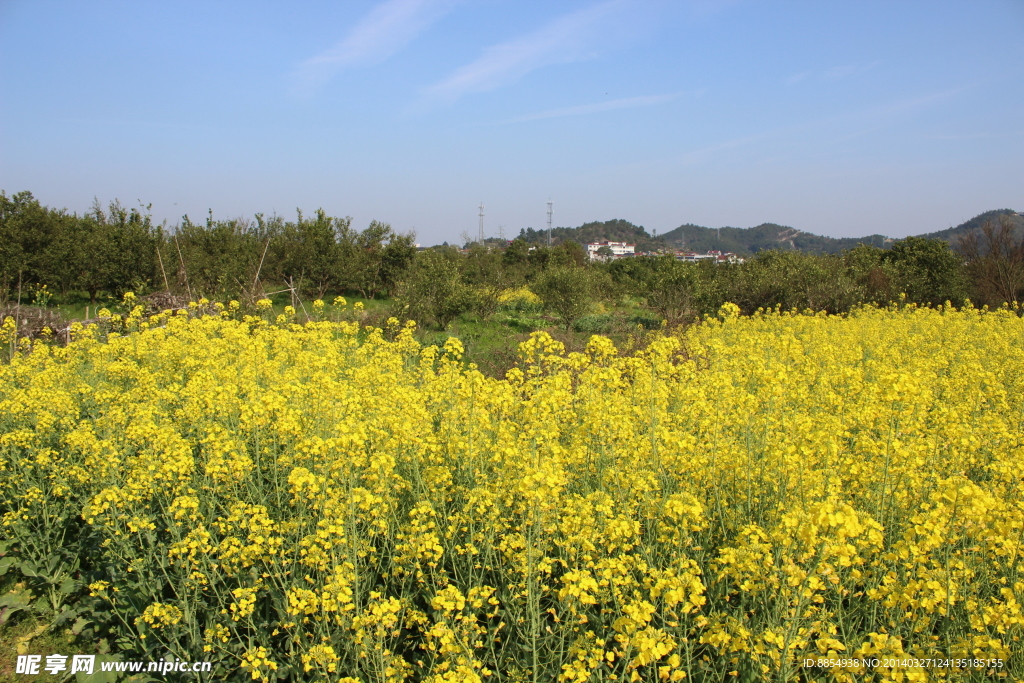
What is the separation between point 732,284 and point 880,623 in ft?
55.9

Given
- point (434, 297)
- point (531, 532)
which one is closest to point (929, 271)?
point (434, 297)

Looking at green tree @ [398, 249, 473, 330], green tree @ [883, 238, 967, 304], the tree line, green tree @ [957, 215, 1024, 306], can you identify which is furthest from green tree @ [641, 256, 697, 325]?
green tree @ [957, 215, 1024, 306]

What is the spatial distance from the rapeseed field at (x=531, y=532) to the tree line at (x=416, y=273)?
10.5 metres

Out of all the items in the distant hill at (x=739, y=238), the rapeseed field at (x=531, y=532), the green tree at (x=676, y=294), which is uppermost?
the distant hill at (x=739, y=238)

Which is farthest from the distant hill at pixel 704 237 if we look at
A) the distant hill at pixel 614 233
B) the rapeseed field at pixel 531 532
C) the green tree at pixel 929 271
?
the rapeseed field at pixel 531 532

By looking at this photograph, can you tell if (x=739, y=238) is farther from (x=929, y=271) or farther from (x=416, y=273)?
(x=416, y=273)

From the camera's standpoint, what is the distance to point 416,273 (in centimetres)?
1684

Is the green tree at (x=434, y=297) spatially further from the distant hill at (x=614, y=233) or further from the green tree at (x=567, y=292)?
the distant hill at (x=614, y=233)

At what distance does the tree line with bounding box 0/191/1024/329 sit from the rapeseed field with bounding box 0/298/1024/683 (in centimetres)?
1052

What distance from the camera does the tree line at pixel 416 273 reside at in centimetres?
1664

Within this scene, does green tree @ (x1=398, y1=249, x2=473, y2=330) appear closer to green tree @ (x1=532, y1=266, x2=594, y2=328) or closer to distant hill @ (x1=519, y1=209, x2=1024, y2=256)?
green tree @ (x1=532, y1=266, x2=594, y2=328)

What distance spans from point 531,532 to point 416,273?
14.3 m

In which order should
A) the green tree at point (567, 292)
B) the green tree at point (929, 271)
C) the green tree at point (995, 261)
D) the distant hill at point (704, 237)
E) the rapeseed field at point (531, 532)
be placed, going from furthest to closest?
the distant hill at point (704, 237) < the green tree at point (929, 271) < the green tree at point (995, 261) < the green tree at point (567, 292) < the rapeseed field at point (531, 532)

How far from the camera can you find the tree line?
1664cm
